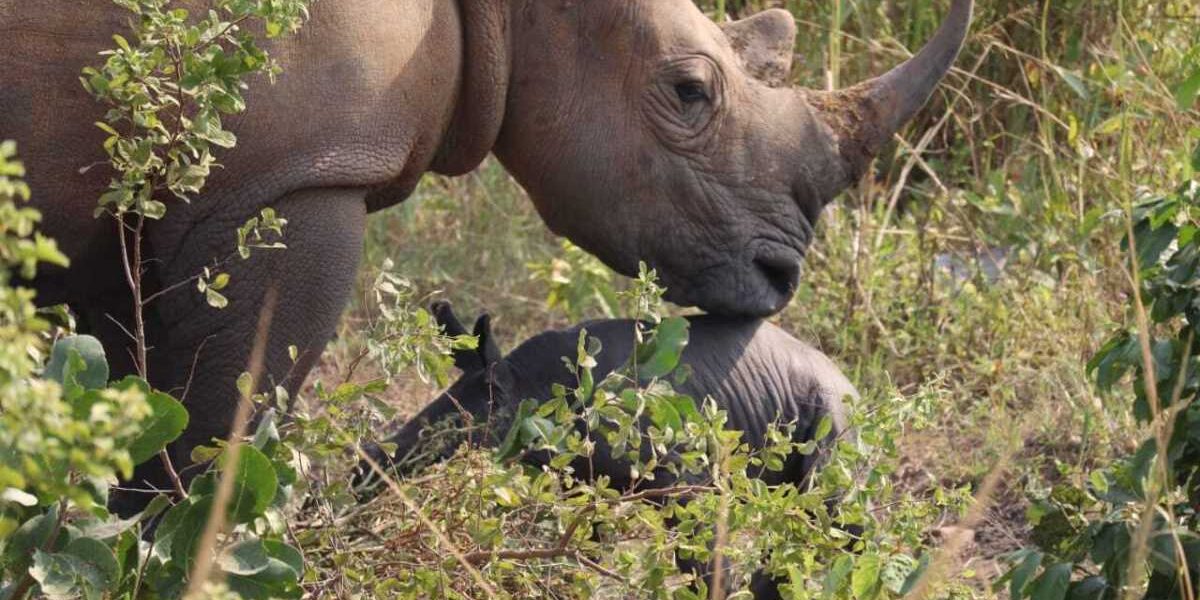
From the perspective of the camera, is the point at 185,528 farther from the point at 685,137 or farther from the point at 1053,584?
the point at 685,137

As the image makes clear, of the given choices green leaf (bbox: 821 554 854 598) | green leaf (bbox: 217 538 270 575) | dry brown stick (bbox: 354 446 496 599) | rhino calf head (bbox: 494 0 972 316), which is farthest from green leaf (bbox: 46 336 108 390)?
rhino calf head (bbox: 494 0 972 316)

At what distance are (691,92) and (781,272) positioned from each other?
1.51 ft

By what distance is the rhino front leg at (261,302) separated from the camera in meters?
3.97

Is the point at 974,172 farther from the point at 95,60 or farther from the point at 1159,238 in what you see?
the point at 95,60

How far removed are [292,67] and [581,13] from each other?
78 centimetres

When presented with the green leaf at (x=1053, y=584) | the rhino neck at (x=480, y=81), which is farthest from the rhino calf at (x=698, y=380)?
the green leaf at (x=1053, y=584)

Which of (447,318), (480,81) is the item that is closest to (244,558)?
(447,318)

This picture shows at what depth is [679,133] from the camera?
453 centimetres

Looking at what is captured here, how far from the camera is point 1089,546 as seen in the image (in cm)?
351

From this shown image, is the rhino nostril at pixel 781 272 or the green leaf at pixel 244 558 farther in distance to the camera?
the rhino nostril at pixel 781 272

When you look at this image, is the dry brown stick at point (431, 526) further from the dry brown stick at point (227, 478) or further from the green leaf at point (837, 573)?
the green leaf at point (837, 573)

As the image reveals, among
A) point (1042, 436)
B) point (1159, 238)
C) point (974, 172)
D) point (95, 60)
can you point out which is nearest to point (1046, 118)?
point (974, 172)

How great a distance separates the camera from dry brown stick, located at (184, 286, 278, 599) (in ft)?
8.61

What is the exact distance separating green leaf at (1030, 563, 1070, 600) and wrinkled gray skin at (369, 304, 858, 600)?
113cm
